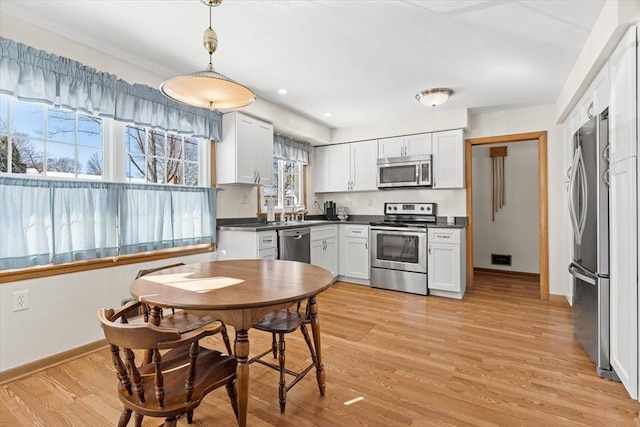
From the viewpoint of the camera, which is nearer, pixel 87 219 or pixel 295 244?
pixel 87 219

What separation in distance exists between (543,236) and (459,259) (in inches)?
44.1

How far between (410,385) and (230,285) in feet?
4.40

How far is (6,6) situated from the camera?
6.56 ft

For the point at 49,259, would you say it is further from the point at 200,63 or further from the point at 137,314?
the point at 200,63

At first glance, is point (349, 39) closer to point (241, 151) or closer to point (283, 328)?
point (241, 151)

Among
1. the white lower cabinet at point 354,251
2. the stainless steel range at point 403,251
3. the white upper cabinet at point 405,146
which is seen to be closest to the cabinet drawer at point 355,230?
the white lower cabinet at point 354,251

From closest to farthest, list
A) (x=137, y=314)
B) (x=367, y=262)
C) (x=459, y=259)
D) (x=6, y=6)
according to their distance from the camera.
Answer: (x=6, y=6), (x=137, y=314), (x=459, y=259), (x=367, y=262)

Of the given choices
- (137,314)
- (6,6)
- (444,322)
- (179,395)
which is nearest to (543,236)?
(444,322)

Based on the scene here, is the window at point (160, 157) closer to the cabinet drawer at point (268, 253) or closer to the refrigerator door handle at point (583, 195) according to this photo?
the cabinet drawer at point (268, 253)

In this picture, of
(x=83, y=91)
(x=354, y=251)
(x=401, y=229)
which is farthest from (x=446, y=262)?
(x=83, y=91)

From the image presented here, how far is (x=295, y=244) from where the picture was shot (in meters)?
3.88

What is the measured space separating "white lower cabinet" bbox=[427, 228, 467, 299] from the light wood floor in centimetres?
80

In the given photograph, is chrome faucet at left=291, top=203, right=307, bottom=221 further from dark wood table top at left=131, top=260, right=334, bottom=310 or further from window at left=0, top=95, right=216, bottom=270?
dark wood table top at left=131, top=260, right=334, bottom=310

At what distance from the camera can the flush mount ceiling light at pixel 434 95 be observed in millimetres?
3328
